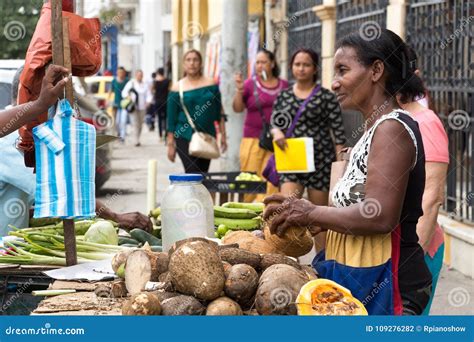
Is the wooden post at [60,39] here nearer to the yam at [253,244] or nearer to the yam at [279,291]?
the yam at [253,244]

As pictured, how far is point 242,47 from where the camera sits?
44.0ft

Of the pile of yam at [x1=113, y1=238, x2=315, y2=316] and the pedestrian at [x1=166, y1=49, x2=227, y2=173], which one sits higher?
the pedestrian at [x1=166, y1=49, x2=227, y2=173]

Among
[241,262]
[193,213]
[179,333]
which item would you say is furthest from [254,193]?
[179,333]

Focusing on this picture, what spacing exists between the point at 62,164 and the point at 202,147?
6.52 meters

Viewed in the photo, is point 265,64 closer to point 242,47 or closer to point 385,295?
point 242,47

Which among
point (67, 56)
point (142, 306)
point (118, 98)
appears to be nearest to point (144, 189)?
point (118, 98)

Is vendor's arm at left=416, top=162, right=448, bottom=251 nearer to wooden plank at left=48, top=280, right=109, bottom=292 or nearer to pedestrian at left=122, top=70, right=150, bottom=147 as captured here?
wooden plank at left=48, top=280, right=109, bottom=292

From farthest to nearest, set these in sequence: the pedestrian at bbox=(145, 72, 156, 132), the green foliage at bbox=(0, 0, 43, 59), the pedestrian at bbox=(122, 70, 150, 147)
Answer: the pedestrian at bbox=(145, 72, 156, 132), the pedestrian at bbox=(122, 70, 150, 147), the green foliage at bbox=(0, 0, 43, 59)

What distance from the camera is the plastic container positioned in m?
5.10

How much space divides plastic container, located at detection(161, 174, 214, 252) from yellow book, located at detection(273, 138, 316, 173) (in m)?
4.18

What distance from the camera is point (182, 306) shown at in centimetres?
366

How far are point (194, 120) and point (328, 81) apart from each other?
504cm

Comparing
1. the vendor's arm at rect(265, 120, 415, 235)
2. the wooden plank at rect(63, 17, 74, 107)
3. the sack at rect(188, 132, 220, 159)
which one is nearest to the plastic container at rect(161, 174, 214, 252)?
the wooden plank at rect(63, 17, 74, 107)

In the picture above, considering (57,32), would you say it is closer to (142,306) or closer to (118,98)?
(142,306)
